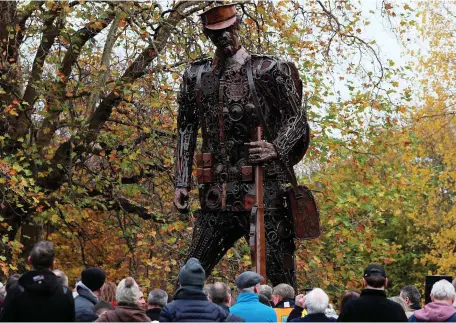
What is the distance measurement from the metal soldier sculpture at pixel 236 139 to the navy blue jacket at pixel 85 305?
6.20ft

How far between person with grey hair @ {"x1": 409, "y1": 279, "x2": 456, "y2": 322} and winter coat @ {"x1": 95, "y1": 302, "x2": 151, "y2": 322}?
2.22 metres

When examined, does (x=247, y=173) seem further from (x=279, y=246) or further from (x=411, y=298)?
(x=411, y=298)

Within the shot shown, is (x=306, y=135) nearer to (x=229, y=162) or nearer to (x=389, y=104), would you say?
(x=229, y=162)

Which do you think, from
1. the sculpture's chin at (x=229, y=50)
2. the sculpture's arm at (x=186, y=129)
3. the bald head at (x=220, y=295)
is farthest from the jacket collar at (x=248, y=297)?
the sculpture's chin at (x=229, y=50)

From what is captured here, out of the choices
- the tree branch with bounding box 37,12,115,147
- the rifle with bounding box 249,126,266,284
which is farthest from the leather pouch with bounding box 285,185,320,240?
the tree branch with bounding box 37,12,115,147

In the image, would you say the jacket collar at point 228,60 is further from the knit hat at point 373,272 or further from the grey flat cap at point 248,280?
the knit hat at point 373,272

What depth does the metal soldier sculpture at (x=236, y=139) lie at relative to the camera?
10.5 meters

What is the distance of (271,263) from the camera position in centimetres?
1060

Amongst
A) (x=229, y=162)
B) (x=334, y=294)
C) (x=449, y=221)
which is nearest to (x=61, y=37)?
(x=334, y=294)

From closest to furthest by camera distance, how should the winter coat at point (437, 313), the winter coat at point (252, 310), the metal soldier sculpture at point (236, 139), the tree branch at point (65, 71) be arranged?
1. the winter coat at point (437, 313)
2. the winter coat at point (252, 310)
3. the metal soldier sculpture at point (236, 139)
4. the tree branch at point (65, 71)

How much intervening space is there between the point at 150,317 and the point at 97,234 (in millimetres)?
13838

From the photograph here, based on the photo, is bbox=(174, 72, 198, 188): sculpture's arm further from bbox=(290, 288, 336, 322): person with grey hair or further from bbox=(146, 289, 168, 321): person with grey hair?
bbox=(290, 288, 336, 322): person with grey hair

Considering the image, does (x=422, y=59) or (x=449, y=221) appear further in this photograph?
(x=449, y=221)

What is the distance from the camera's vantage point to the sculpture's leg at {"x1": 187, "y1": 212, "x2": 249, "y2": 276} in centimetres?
1059
